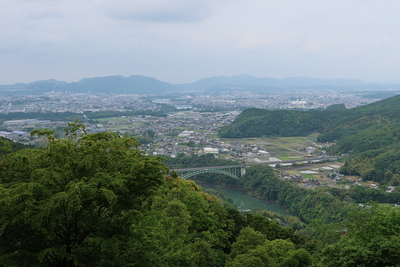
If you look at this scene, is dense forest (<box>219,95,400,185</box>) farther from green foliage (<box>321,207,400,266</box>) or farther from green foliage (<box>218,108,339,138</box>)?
green foliage (<box>321,207,400,266</box>)

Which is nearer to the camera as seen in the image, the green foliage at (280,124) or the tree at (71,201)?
the tree at (71,201)

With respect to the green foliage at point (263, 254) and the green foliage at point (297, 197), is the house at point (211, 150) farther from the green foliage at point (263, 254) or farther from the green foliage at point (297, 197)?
the green foliage at point (263, 254)

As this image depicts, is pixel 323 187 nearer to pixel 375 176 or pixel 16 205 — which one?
pixel 375 176

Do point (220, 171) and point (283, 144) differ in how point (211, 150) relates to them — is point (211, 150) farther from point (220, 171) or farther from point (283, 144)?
point (220, 171)

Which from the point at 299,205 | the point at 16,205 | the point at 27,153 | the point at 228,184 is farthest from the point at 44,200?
the point at 228,184

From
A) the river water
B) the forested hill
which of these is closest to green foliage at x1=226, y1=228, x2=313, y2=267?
the river water

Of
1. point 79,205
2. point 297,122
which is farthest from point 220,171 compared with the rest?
point 297,122

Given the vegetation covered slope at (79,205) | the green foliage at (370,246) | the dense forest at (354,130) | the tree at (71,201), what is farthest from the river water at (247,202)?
the tree at (71,201)
